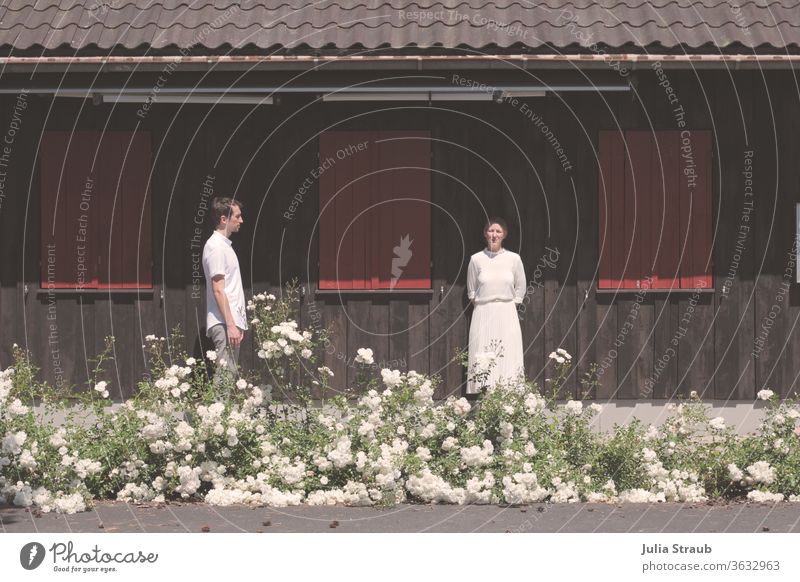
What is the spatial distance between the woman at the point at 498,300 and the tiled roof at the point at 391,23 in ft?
5.88

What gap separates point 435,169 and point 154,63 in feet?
8.92

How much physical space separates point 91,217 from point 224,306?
7.83 feet

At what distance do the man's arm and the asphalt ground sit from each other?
2.25 meters

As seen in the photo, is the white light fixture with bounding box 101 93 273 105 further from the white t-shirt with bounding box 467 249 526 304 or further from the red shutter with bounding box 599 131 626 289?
the red shutter with bounding box 599 131 626 289

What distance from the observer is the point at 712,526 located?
340 inches

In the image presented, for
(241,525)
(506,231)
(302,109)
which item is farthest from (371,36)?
(241,525)

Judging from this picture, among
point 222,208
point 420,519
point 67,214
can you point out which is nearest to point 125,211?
point 67,214

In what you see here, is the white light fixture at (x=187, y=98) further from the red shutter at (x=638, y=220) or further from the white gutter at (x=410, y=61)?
the red shutter at (x=638, y=220)

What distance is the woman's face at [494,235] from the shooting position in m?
12.6

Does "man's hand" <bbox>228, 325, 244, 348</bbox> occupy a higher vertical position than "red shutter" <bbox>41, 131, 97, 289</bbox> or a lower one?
lower

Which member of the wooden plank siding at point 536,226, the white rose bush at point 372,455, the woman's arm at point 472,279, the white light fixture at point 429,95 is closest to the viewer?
the white rose bush at point 372,455

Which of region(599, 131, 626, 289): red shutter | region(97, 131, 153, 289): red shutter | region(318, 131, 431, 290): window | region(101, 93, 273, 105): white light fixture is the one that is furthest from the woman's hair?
region(97, 131, 153, 289): red shutter

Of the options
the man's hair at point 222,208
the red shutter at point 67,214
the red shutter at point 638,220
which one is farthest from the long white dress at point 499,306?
the red shutter at point 67,214

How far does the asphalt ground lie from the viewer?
855 centimetres
